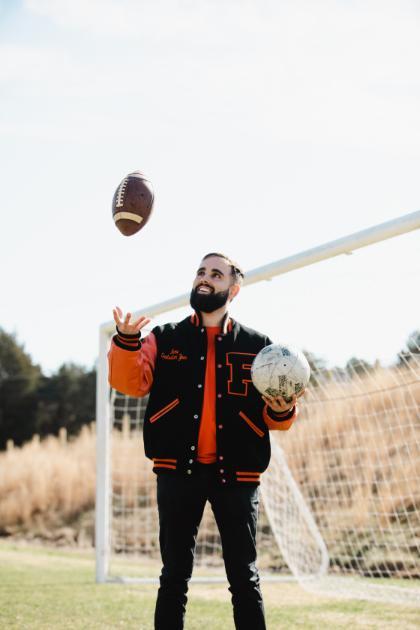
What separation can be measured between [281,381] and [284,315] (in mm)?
3461

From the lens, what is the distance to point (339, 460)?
921 centimetres

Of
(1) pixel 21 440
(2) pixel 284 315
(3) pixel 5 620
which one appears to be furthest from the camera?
(1) pixel 21 440

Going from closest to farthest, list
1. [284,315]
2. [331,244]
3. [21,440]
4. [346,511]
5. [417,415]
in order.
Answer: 1. [331,244]
2. [417,415]
3. [284,315]
4. [346,511]
5. [21,440]

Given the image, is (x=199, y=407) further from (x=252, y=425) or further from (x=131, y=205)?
(x=131, y=205)

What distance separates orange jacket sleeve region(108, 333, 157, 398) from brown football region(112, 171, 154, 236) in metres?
0.84

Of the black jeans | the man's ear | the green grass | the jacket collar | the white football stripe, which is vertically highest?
the white football stripe

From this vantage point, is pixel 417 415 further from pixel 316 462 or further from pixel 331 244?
pixel 316 462

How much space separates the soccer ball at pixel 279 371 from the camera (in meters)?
3.18

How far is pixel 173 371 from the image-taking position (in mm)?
3402

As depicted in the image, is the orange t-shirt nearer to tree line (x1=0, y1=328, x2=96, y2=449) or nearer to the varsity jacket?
the varsity jacket

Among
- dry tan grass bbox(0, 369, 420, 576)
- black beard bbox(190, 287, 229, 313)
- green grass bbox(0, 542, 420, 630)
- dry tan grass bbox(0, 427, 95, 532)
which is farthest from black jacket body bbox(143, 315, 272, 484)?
dry tan grass bbox(0, 427, 95, 532)

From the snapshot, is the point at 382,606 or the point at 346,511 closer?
the point at 382,606

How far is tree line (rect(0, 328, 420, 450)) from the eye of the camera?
1044 inches

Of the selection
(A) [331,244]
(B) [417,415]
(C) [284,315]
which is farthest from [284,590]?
(A) [331,244]
